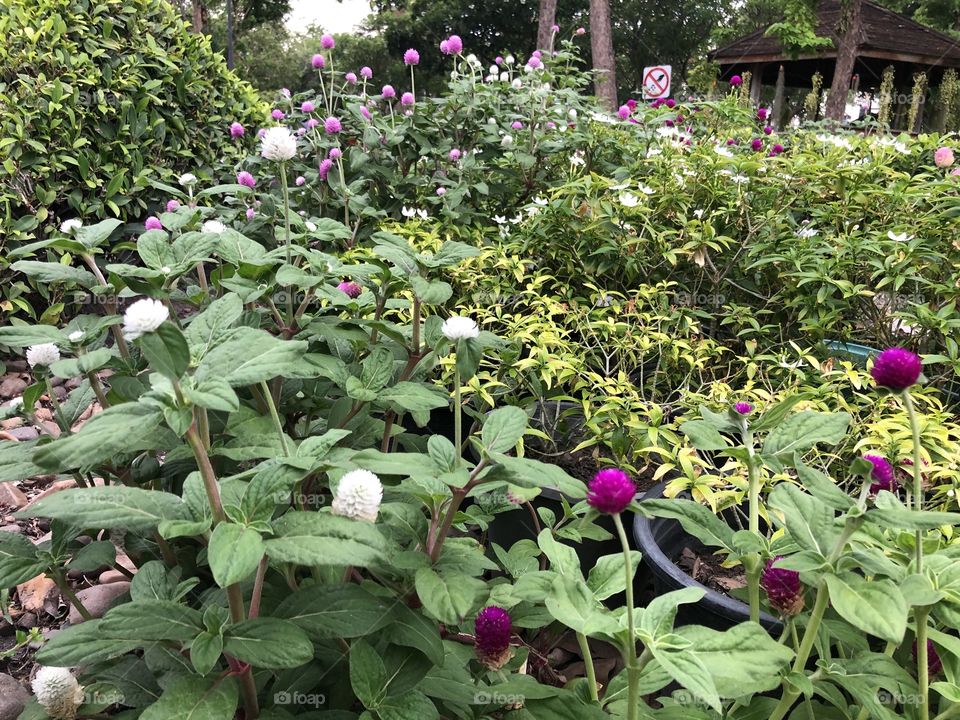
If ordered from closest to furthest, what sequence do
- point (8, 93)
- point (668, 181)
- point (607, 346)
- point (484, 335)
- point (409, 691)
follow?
point (409, 691) < point (484, 335) < point (607, 346) < point (668, 181) < point (8, 93)

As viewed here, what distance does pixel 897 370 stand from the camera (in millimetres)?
911

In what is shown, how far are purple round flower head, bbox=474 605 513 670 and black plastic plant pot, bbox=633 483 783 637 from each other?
443 mm

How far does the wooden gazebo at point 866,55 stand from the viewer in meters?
15.4

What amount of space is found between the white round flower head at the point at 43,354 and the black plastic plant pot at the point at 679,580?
133 cm

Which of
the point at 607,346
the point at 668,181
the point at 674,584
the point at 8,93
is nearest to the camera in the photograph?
the point at 674,584

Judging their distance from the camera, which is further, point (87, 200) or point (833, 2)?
point (833, 2)

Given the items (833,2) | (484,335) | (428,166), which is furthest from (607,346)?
(833,2)

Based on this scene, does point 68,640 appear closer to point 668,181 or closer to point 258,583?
point 258,583

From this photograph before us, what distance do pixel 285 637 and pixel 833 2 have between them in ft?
72.0

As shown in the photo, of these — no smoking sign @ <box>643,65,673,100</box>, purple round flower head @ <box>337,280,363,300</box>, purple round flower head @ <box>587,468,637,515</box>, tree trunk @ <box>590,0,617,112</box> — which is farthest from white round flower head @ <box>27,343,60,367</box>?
tree trunk @ <box>590,0,617,112</box>

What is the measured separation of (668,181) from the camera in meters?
2.79

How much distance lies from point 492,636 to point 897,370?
0.73m

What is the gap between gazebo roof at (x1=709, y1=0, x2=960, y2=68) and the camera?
15359 millimetres

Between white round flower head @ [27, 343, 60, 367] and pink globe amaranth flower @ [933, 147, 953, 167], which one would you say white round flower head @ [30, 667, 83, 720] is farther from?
pink globe amaranth flower @ [933, 147, 953, 167]
